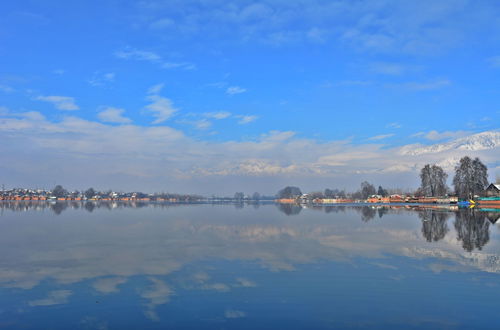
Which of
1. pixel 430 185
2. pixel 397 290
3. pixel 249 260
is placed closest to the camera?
pixel 397 290

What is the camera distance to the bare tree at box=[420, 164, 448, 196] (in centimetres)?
12825

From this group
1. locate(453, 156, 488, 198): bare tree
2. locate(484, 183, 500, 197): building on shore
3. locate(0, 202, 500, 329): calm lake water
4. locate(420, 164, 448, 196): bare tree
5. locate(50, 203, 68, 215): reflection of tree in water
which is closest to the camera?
locate(0, 202, 500, 329): calm lake water

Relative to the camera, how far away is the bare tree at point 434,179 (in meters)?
128

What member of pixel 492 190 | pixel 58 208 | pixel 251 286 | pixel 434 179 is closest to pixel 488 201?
pixel 492 190

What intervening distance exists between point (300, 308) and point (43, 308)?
7265mm

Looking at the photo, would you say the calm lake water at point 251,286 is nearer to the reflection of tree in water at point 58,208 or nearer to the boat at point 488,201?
the reflection of tree in water at point 58,208

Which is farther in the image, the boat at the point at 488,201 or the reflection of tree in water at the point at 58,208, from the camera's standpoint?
the boat at the point at 488,201

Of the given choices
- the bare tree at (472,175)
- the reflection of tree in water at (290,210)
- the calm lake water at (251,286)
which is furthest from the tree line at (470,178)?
the calm lake water at (251,286)

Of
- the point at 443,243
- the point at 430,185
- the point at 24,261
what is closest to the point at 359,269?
the point at 443,243

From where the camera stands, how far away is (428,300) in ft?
37.6

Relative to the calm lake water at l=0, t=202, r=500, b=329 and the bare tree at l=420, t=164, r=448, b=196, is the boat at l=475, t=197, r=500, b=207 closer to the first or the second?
the bare tree at l=420, t=164, r=448, b=196

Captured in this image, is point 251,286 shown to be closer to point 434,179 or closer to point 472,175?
point 472,175

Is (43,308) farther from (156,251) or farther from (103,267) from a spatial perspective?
(156,251)

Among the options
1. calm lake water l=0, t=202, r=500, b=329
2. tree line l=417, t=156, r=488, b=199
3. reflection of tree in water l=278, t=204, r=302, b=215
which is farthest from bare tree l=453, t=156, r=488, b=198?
calm lake water l=0, t=202, r=500, b=329
